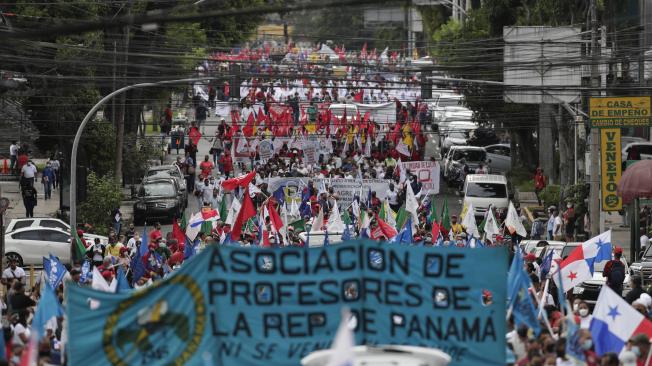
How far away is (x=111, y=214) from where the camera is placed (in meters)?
39.7

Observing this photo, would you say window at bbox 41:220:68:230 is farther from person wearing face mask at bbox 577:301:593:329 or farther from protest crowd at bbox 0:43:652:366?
person wearing face mask at bbox 577:301:593:329

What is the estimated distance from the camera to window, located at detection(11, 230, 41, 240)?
1371 inches

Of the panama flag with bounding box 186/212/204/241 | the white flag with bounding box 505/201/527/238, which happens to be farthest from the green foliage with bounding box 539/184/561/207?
the panama flag with bounding box 186/212/204/241

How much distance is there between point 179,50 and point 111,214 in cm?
1959

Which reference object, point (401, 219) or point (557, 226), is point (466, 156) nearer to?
point (557, 226)

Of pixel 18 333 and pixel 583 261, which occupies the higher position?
pixel 583 261

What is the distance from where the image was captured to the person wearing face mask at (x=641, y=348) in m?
15.2

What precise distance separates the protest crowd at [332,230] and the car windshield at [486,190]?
1.88 m

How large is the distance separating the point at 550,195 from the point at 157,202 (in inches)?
402

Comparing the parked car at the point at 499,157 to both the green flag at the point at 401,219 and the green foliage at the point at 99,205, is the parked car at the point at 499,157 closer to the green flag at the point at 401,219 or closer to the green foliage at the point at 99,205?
the green foliage at the point at 99,205

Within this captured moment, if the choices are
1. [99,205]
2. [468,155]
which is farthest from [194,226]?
[468,155]

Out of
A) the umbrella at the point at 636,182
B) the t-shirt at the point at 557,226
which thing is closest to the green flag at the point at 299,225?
the t-shirt at the point at 557,226

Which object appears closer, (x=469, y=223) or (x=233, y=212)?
(x=469, y=223)

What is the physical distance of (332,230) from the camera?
31109mm
